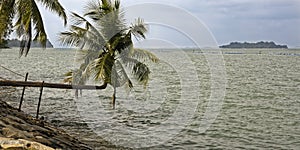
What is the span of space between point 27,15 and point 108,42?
354cm

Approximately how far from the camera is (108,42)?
52.6ft

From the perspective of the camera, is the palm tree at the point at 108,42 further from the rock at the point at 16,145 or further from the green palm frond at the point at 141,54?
the rock at the point at 16,145

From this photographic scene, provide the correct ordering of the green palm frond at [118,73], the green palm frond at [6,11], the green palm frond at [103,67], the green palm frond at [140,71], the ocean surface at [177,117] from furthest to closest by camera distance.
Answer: the green palm frond at [140,71], the green palm frond at [118,73], the green palm frond at [103,67], the green palm frond at [6,11], the ocean surface at [177,117]

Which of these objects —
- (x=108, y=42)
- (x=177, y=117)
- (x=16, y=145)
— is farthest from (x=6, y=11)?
(x=177, y=117)

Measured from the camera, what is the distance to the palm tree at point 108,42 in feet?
52.0

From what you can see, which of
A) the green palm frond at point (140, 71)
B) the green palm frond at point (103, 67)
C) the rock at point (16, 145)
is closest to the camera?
the rock at point (16, 145)

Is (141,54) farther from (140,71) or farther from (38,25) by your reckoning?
(38,25)

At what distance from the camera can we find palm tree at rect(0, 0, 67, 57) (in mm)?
14570

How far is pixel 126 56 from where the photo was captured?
16.2m

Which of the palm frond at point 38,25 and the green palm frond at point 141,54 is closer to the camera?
the palm frond at point 38,25

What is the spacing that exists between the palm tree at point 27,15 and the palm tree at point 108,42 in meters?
0.89

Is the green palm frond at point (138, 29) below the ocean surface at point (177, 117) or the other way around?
the other way around

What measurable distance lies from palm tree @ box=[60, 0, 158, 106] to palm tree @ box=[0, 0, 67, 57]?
2.90 ft

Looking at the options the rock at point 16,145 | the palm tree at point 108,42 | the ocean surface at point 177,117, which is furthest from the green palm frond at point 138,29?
the rock at point 16,145
